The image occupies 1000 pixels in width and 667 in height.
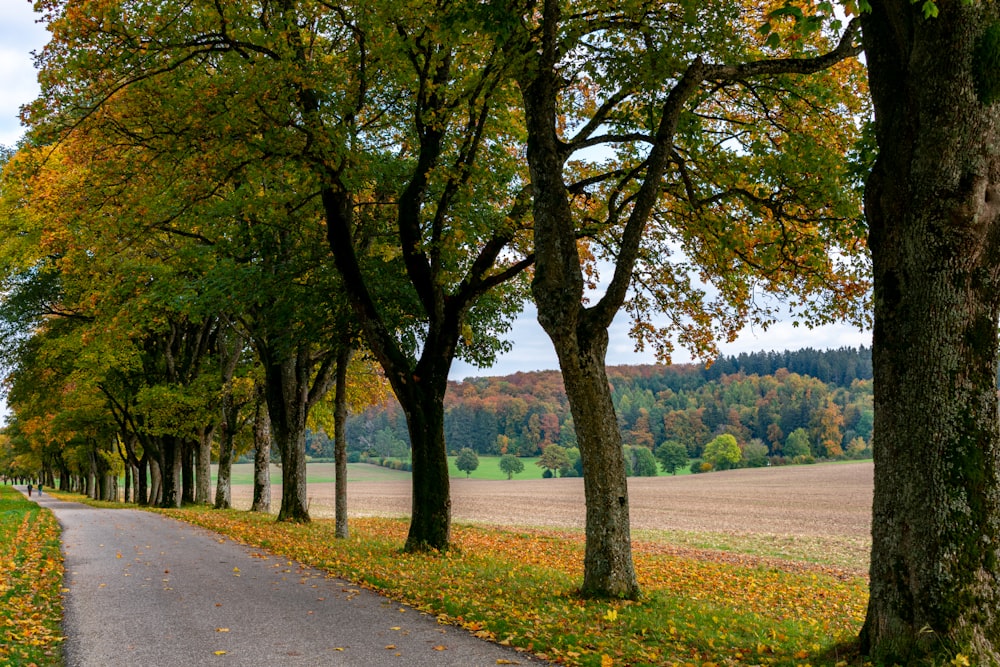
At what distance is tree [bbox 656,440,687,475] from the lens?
101m

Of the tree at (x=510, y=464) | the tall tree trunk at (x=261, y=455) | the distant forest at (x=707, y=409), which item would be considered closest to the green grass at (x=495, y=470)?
the tree at (x=510, y=464)

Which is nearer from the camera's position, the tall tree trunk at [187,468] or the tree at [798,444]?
the tall tree trunk at [187,468]

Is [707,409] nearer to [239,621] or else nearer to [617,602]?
[617,602]

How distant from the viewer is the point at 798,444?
9150 cm

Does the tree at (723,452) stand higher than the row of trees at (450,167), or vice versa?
the row of trees at (450,167)

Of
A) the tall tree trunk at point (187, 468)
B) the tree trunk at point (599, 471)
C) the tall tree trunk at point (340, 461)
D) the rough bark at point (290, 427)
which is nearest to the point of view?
the tree trunk at point (599, 471)

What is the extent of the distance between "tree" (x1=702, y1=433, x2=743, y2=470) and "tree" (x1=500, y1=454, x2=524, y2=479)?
2582cm

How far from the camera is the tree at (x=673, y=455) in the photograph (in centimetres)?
10094

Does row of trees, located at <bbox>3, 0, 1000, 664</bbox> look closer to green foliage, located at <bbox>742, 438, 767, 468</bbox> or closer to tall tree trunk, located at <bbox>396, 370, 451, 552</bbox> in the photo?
tall tree trunk, located at <bbox>396, 370, 451, 552</bbox>

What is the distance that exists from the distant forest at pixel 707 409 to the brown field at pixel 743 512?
15874 mm

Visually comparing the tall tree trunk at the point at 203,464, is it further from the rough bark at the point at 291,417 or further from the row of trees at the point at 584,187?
the row of trees at the point at 584,187

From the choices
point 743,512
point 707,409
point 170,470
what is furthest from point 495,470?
point 170,470

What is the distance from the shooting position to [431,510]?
572 inches

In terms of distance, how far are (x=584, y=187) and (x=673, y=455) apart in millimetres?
91810
